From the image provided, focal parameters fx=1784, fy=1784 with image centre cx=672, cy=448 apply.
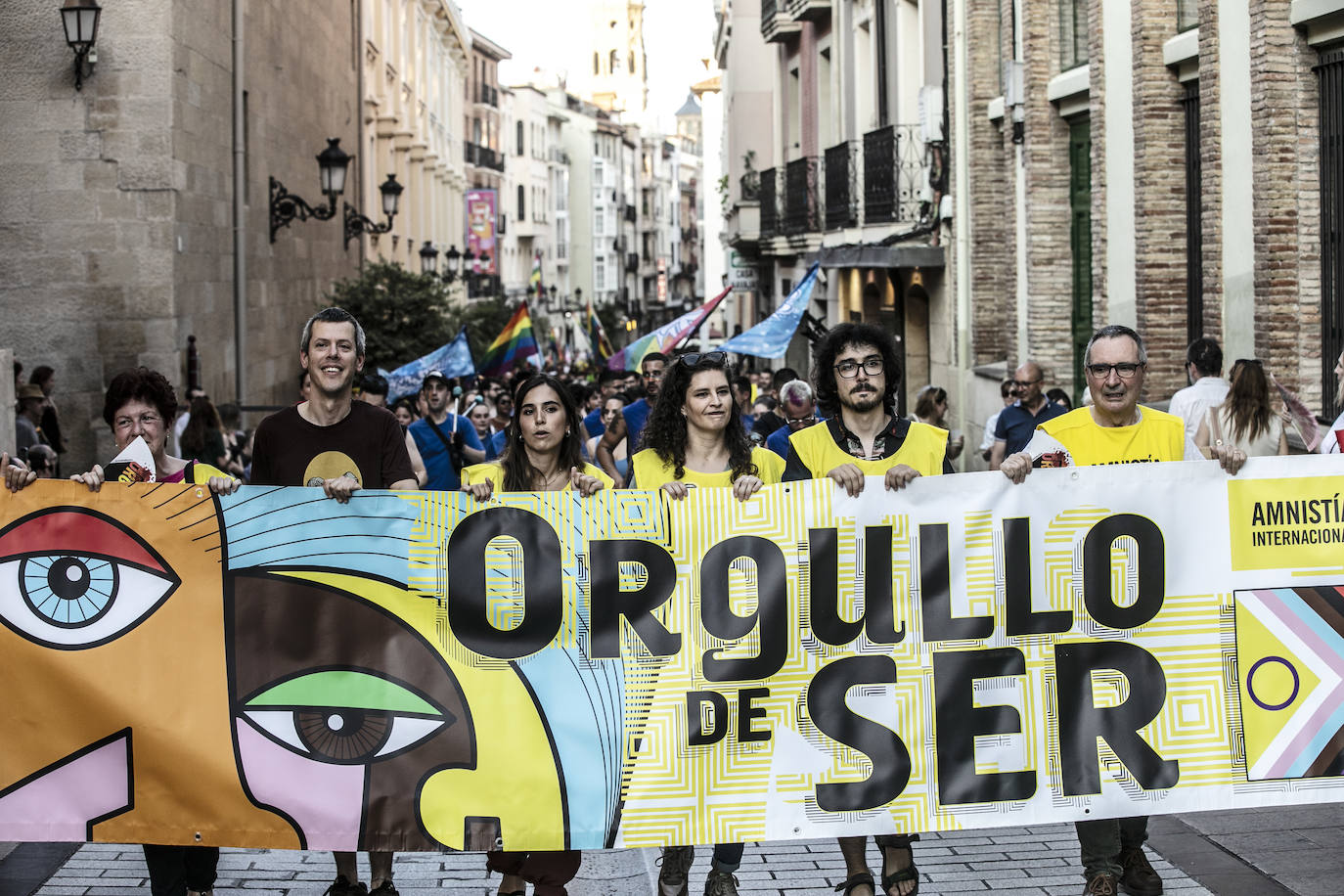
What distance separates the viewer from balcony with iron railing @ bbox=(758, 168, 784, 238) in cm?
3284

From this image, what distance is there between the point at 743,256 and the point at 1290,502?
36.1m

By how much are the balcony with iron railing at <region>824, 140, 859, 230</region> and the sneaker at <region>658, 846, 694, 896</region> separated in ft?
68.6

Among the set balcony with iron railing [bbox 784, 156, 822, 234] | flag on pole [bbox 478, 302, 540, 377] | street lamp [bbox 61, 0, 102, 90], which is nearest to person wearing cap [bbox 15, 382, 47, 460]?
street lamp [bbox 61, 0, 102, 90]

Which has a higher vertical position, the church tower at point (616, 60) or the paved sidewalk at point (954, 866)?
the church tower at point (616, 60)

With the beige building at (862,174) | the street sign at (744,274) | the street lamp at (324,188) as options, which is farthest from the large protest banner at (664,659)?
the street sign at (744,274)

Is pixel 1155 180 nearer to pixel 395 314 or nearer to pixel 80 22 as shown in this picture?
pixel 80 22

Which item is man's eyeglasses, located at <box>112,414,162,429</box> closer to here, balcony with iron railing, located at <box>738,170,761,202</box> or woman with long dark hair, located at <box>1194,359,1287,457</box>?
woman with long dark hair, located at <box>1194,359,1287,457</box>

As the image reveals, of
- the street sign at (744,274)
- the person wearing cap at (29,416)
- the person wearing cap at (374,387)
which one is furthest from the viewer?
the street sign at (744,274)

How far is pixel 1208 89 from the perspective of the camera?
527 inches

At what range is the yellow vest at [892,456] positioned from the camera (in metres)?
6.07

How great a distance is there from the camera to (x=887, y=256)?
22.6 meters

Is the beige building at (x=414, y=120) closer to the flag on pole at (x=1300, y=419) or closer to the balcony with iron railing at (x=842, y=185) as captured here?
the balcony with iron railing at (x=842, y=185)

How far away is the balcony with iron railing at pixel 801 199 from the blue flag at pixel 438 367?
10.6m

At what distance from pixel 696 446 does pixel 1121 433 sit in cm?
150
